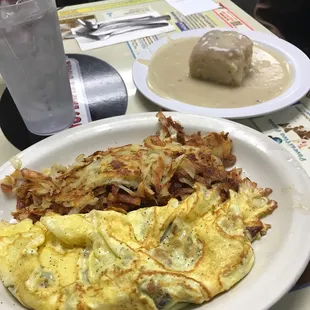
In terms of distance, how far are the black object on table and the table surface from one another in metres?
0.02

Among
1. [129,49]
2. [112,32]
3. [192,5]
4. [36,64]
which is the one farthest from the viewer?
[192,5]

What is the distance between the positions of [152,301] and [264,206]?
318mm

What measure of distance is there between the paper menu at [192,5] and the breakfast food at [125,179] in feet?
3.50

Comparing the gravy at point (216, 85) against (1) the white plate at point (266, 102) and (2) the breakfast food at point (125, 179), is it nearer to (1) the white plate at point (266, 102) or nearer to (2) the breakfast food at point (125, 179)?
(1) the white plate at point (266, 102)

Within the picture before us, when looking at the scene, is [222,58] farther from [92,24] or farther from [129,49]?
[92,24]

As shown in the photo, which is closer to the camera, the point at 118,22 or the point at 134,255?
the point at 134,255

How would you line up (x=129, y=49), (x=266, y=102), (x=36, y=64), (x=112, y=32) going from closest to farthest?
(x=36, y=64) → (x=266, y=102) → (x=129, y=49) → (x=112, y=32)

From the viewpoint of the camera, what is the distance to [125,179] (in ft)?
2.84

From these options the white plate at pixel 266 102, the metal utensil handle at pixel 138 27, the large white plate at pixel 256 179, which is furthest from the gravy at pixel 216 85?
the metal utensil handle at pixel 138 27

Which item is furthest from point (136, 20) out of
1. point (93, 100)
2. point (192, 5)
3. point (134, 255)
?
point (134, 255)

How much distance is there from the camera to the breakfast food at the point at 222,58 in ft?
4.12

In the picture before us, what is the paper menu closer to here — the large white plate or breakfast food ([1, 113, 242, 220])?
the large white plate

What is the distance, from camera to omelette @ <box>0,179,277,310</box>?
636 mm

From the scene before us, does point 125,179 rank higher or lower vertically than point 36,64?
lower
